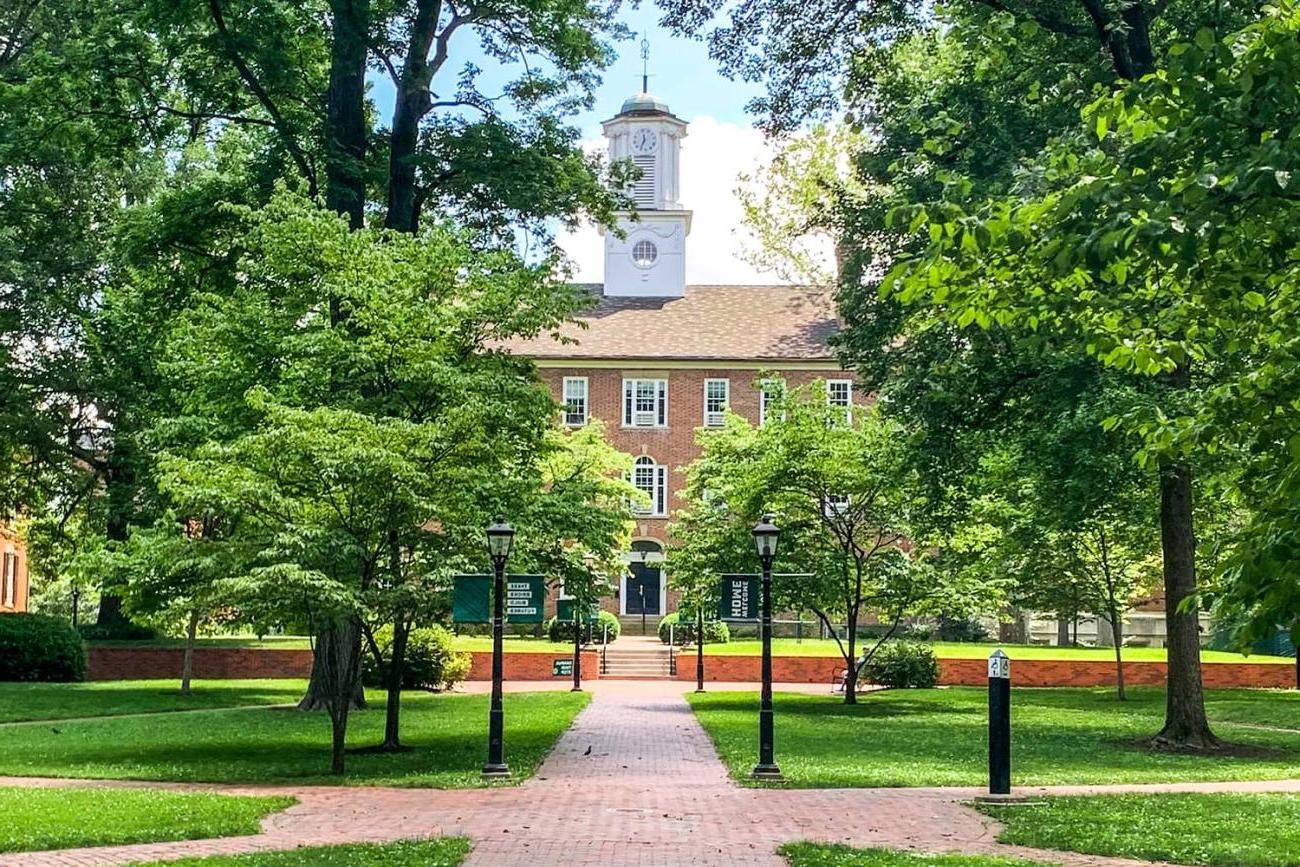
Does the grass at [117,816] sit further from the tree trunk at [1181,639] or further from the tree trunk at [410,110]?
the tree trunk at [410,110]

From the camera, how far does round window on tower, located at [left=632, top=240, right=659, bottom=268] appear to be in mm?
54031

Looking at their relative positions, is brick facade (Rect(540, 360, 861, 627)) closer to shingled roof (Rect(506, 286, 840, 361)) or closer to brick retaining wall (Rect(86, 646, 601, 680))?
shingled roof (Rect(506, 286, 840, 361))

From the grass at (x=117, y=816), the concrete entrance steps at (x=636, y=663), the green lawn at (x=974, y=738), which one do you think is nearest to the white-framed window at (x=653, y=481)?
the concrete entrance steps at (x=636, y=663)

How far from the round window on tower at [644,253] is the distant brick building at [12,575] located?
27081 millimetres

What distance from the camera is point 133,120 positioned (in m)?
23.2

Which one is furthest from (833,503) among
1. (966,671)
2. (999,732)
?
(999,732)

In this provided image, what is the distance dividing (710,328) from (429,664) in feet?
82.3

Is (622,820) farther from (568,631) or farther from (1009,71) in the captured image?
(568,631)

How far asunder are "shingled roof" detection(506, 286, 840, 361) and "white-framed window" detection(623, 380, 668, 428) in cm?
A: 119

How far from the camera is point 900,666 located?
32.1 m

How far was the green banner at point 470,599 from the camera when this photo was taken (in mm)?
14945

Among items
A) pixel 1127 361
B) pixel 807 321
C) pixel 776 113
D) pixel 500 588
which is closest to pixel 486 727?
pixel 500 588

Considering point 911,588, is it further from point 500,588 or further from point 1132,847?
point 1132,847

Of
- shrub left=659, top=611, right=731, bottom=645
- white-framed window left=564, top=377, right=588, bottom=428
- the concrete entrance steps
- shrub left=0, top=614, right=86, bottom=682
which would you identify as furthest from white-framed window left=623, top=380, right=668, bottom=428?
shrub left=0, top=614, right=86, bottom=682
